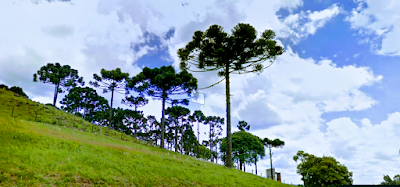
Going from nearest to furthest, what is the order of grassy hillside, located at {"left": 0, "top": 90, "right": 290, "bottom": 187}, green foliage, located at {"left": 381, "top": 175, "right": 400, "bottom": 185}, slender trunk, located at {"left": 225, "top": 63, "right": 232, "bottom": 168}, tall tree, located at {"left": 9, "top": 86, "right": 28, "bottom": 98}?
grassy hillside, located at {"left": 0, "top": 90, "right": 290, "bottom": 187}, slender trunk, located at {"left": 225, "top": 63, "right": 232, "bottom": 168}, green foliage, located at {"left": 381, "top": 175, "right": 400, "bottom": 185}, tall tree, located at {"left": 9, "top": 86, "right": 28, "bottom": 98}

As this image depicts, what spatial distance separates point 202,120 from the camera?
58.2 m

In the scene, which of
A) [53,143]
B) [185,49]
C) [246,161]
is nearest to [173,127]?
[246,161]

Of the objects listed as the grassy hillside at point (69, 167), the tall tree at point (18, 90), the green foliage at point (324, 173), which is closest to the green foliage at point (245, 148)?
the green foliage at point (324, 173)

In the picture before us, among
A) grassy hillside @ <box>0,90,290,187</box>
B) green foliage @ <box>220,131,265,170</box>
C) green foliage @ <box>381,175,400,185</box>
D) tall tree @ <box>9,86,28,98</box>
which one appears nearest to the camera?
grassy hillside @ <box>0,90,290,187</box>

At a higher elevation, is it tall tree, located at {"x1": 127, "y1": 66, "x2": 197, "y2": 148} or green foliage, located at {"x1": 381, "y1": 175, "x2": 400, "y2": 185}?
tall tree, located at {"x1": 127, "y1": 66, "x2": 197, "y2": 148}

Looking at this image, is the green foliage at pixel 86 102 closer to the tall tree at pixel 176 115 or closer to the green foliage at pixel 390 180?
the tall tree at pixel 176 115

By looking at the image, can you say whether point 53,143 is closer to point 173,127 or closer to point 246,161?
point 246,161

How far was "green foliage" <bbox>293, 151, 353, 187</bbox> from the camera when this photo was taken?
2322 centimetres

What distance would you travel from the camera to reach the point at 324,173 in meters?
23.6

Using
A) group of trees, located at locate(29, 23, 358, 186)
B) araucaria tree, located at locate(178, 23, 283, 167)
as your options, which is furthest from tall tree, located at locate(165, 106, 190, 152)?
araucaria tree, located at locate(178, 23, 283, 167)

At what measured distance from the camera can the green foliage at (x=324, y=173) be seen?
23.2 metres

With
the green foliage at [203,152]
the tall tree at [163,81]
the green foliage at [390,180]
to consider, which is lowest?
the green foliage at [390,180]

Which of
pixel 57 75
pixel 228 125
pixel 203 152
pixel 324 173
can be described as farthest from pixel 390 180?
pixel 57 75

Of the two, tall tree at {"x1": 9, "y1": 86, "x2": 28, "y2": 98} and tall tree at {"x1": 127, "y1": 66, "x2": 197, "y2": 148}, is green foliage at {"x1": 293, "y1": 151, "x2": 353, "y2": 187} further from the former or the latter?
tall tree at {"x1": 9, "y1": 86, "x2": 28, "y2": 98}
